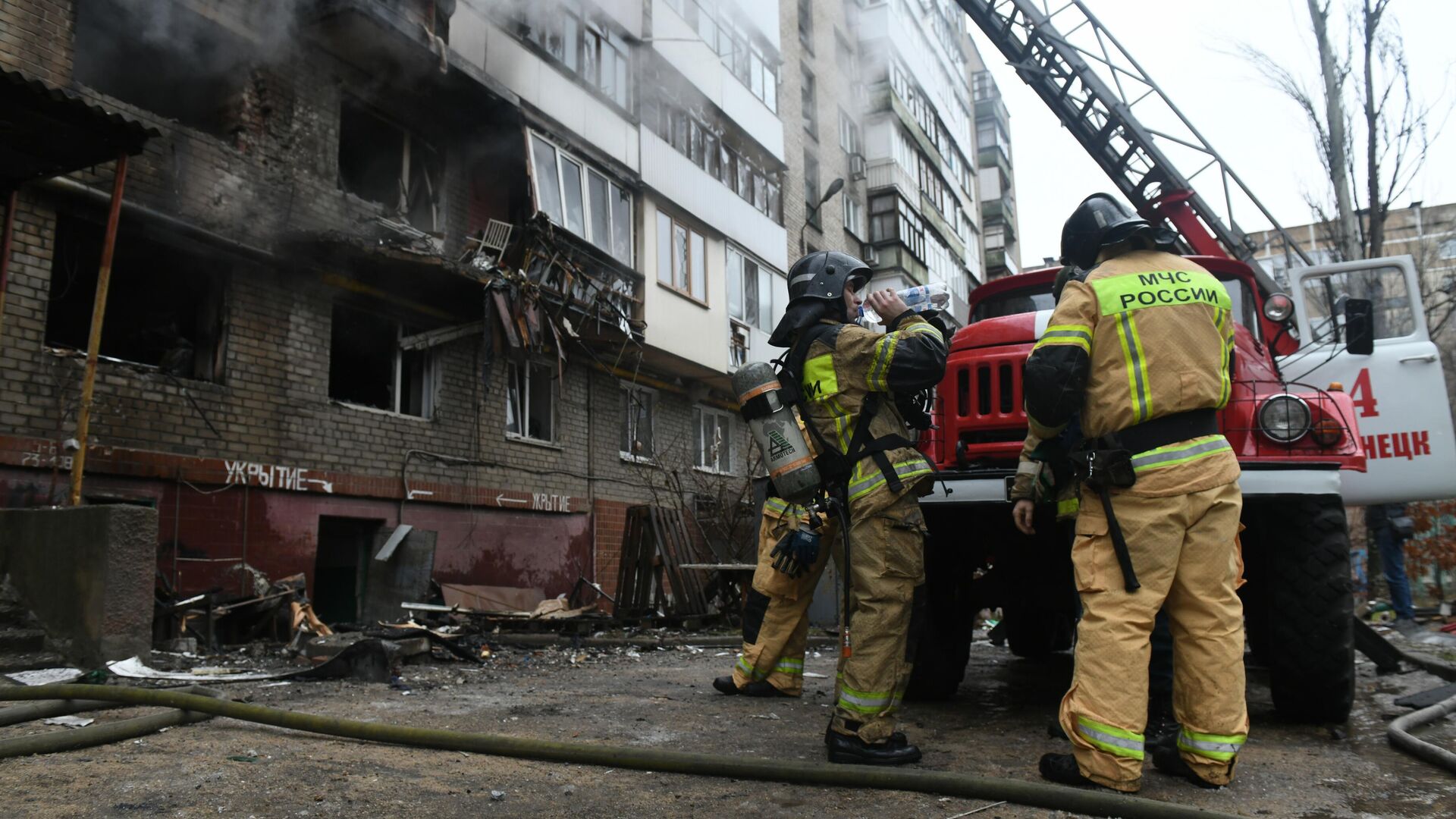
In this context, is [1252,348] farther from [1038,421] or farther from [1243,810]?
[1243,810]

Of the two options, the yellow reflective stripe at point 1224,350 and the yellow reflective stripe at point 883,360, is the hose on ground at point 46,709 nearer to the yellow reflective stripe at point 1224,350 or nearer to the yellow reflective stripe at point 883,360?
the yellow reflective stripe at point 883,360

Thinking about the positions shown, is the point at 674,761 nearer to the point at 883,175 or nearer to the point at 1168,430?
the point at 1168,430

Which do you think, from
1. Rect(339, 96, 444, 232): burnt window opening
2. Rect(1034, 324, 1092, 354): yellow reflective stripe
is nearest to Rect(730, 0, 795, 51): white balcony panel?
Rect(339, 96, 444, 232): burnt window opening

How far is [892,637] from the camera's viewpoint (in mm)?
3244

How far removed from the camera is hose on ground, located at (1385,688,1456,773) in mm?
3125

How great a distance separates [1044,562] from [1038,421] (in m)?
1.52

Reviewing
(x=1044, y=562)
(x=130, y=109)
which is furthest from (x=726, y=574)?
(x=130, y=109)

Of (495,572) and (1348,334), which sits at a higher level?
(1348,334)

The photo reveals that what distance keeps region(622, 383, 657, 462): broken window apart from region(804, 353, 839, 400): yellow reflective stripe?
10.6 metres

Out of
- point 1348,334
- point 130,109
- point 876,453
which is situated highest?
point 130,109

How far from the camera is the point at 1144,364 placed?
9.98ft

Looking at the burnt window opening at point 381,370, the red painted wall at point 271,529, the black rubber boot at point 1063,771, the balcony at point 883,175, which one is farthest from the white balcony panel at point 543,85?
the balcony at point 883,175

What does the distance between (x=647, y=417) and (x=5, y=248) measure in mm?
9030

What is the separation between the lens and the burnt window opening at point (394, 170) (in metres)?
11.0
